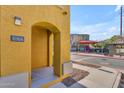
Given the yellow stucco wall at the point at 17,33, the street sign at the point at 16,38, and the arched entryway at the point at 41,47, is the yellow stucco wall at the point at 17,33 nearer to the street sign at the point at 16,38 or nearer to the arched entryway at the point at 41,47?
the street sign at the point at 16,38

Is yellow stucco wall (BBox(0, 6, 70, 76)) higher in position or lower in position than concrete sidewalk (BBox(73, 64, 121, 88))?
higher

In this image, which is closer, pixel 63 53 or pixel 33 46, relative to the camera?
pixel 63 53

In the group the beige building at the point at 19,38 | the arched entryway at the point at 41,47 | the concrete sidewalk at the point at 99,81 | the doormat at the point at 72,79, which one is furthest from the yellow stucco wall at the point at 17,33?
the concrete sidewalk at the point at 99,81

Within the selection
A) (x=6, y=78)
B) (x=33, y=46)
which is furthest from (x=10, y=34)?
(x=33, y=46)

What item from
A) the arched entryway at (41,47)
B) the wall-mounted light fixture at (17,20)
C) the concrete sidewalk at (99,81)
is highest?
the wall-mounted light fixture at (17,20)

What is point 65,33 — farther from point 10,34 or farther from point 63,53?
point 10,34

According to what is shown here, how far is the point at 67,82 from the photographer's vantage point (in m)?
5.82

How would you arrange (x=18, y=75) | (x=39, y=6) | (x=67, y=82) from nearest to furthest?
(x=18, y=75)
(x=39, y=6)
(x=67, y=82)

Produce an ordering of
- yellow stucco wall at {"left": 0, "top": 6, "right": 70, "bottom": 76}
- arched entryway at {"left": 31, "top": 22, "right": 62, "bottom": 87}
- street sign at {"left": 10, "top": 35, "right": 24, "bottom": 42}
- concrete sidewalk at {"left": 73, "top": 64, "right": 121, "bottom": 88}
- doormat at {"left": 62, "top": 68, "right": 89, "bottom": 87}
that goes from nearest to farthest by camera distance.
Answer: yellow stucco wall at {"left": 0, "top": 6, "right": 70, "bottom": 76}
street sign at {"left": 10, "top": 35, "right": 24, "bottom": 42}
doormat at {"left": 62, "top": 68, "right": 89, "bottom": 87}
concrete sidewalk at {"left": 73, "top": 64, "right": 121, "bottom": 88}
arched entryway at {"left": 31, "top": 22, "right": 62, "bottom": 87}

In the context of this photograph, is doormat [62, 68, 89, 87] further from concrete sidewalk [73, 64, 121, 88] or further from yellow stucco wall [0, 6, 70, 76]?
yellow stucco wall [0, 6, 70, 76]

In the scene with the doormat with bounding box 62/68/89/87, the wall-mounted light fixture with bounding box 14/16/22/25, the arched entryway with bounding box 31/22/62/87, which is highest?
the wall-mounted light fixture with bounding box 14/16/22/25

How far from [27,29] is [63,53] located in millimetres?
2885

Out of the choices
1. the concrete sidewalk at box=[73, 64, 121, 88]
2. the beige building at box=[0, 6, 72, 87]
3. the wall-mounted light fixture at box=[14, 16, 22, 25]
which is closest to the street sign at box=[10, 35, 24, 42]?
the beige building at box=[0, 6, 72, 87]

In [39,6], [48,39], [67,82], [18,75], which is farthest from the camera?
[48,39]
